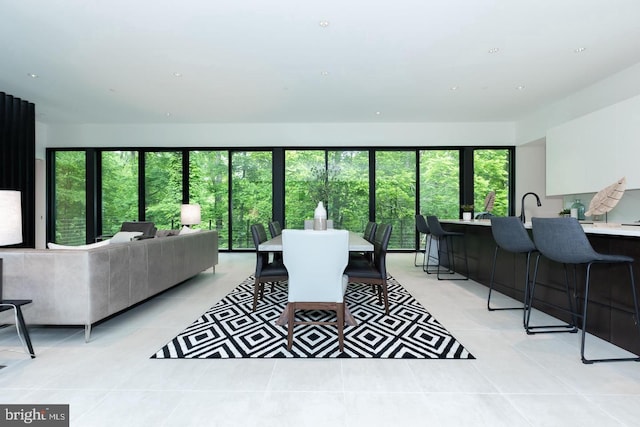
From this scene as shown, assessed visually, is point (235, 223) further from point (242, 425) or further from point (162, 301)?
point (242, 425)

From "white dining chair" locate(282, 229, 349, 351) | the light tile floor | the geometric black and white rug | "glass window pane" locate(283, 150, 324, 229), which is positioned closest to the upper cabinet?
the light tile floor

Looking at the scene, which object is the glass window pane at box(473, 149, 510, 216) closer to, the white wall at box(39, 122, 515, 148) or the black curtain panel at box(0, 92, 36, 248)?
the white wall at box(39, 122, 515, 148)

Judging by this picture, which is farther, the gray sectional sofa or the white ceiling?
the white ceiling

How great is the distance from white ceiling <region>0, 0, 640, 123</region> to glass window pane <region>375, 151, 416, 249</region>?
1.34m

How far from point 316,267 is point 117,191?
6.79m

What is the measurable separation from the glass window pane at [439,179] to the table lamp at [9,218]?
6.50 metres

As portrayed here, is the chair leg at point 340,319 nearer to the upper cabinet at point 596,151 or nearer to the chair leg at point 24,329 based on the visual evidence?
the chair leg at point 24,329

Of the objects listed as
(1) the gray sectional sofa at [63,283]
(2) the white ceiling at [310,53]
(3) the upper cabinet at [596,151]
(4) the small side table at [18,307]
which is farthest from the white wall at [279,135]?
(4) the small side table at [18,307]

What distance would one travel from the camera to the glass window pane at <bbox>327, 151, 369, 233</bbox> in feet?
23.4

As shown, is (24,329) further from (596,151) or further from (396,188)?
(396,188)

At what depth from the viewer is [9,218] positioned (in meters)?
2.03

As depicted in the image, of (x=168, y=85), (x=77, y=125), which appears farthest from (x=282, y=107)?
(x=77, y=125)

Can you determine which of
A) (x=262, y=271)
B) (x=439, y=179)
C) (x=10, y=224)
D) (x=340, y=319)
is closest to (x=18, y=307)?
(x=10, y=224)

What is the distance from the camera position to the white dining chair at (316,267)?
2.16 m
